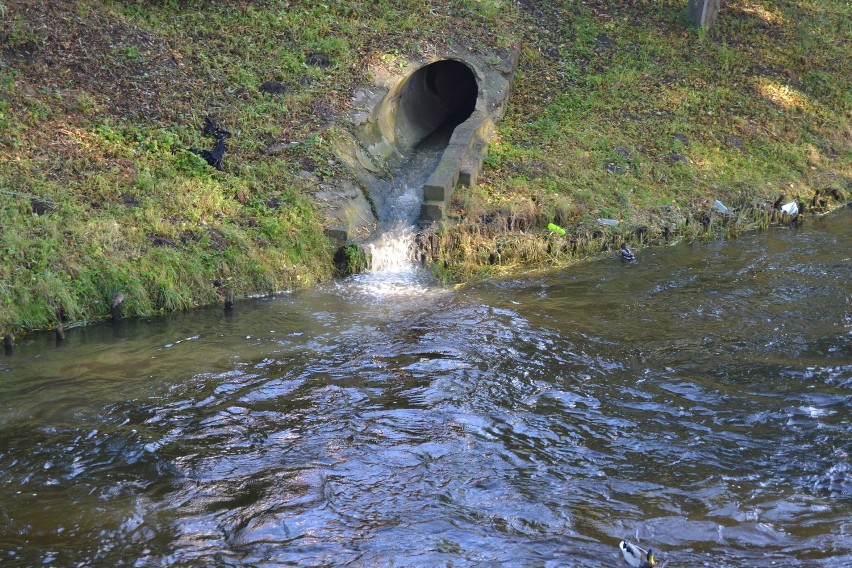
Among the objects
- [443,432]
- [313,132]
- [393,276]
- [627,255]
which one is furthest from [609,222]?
[443,432]

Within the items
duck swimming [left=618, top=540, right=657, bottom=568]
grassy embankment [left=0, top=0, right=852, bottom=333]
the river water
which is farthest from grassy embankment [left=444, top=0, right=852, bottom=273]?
duck swimming [left=618, top=540, right=657, bottom=568]

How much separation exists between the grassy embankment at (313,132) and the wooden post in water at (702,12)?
29cm

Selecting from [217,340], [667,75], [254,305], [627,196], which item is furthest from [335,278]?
[667,75]

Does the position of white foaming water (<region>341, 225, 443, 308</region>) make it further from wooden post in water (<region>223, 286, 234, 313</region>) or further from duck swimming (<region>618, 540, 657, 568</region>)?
duck swimming (<region>618, 540, 657, 568</region>)

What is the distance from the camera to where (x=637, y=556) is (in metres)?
5.32

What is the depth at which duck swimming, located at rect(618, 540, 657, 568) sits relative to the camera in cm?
531

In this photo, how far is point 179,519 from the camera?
239 inches

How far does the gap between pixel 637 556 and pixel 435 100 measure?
1417cm

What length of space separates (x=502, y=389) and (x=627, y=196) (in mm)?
7377

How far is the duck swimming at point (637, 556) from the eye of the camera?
5.31 meters

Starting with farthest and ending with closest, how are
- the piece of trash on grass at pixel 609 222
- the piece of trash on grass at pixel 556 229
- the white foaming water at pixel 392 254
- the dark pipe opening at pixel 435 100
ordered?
the dark pipe opening at pixel 435 100 < the piece of trash on grass at pixel 609 222 < the piece of trash on grass at pixel 556 229 < the white foaming water at pixel 392 254

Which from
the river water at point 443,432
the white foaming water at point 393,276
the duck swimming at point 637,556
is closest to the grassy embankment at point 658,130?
the white foaming water at point 393,276

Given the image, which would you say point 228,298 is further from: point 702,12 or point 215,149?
point 702,12

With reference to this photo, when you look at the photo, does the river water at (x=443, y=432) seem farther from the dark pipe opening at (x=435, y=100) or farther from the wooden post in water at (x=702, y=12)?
the wooden post in water at (x=702, y=12)
